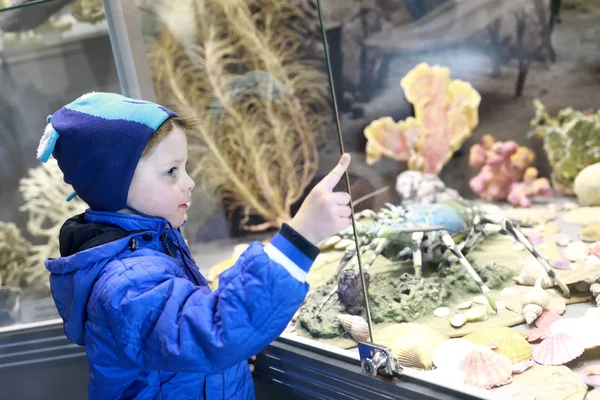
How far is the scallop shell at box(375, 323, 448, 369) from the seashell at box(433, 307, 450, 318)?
0.08 metres

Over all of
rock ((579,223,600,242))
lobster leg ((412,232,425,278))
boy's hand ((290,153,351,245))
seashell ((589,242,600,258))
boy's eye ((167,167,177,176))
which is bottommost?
rock ((579,223,600,242))

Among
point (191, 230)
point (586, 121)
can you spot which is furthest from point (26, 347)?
point (586, 121)

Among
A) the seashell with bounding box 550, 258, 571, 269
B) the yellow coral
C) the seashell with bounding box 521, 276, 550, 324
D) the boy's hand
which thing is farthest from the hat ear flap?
the seashell with bounding box 550, 258, 571, 269

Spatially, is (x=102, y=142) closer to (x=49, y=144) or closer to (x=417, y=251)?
(x=49, y=144)

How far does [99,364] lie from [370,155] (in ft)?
4.22

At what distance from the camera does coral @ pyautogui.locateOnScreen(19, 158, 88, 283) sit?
2.48 metres

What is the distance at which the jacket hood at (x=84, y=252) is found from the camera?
1111 millimetres

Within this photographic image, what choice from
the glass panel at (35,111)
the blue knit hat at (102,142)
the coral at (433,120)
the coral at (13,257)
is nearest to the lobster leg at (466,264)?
the coral at (433,120)

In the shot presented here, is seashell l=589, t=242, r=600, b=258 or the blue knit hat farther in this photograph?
seashell l=589, t=242, r=600, b=258

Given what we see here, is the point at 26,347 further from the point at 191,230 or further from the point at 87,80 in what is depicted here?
the point at 87,80

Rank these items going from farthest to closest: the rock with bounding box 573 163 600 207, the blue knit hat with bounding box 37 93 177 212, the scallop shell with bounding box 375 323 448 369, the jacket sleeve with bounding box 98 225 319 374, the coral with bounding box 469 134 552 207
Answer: the coral with bounding box 469 134 552 207, the rock with bounding box 573 163 600 207, the scallop shell with bounding box 375 323 448 369, the blue knit hat with bounding box 37 93 177 212, the jacket sleeve with bounding box 98 225 319 374

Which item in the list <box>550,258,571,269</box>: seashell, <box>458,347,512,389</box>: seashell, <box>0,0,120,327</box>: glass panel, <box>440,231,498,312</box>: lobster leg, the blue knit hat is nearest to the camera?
the blue knit hat

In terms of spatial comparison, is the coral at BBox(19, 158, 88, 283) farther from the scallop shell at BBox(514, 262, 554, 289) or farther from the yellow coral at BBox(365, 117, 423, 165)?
the scallop shell at BBox(514, 262, 554, 289)

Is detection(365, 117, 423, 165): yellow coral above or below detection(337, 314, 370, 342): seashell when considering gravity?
above
